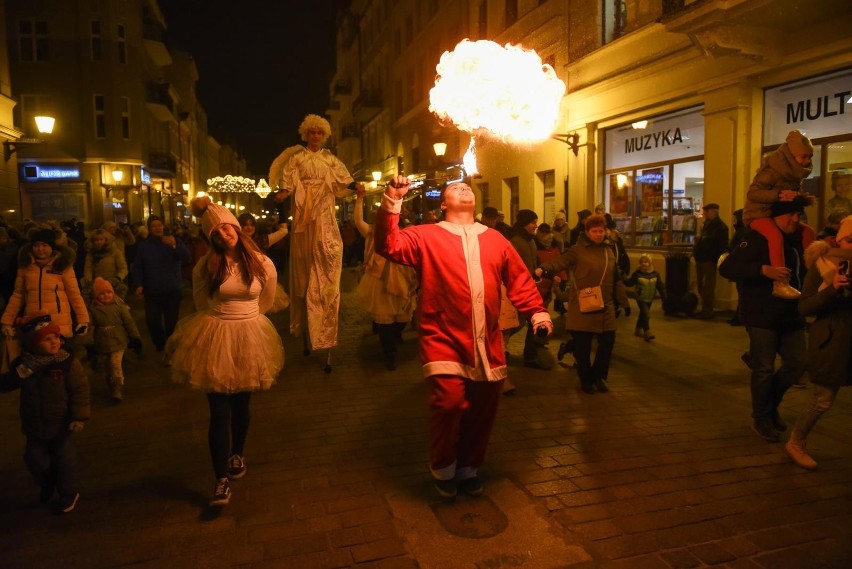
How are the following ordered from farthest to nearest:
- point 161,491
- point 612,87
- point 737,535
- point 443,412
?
1. point 612,87
2. point 161,491
3. point 443,412
4. point 737,535

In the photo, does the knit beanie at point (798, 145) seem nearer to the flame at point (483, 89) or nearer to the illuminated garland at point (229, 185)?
the flame at point (483, 89)

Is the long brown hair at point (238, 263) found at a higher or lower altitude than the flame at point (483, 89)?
lower

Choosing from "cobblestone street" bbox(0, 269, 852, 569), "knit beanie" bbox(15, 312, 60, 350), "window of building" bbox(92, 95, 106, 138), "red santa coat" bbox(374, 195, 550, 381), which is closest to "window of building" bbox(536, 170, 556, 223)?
"cobblestone street" bbox(0, 269, 852, 569)

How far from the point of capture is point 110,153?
35.4 metres

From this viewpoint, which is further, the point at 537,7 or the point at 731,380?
the point at 537,7

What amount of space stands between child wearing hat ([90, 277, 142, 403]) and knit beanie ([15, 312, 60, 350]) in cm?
249

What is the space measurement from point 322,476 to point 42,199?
35.0 metres

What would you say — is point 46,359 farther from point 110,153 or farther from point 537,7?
point 110,153

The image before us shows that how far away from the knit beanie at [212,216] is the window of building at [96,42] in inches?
1409

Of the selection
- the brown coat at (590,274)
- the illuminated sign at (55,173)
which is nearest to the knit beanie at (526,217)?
the brown coat at (590,274)

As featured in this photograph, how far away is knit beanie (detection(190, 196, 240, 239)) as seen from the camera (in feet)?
14.0

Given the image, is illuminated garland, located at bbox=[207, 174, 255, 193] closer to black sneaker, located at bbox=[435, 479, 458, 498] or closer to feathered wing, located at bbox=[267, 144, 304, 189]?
feathered wing, located at bbox=[267, 144, 304, 189]

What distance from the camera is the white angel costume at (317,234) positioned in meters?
7.65

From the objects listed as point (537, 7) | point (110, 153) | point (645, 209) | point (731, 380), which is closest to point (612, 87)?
point (645, 209)
